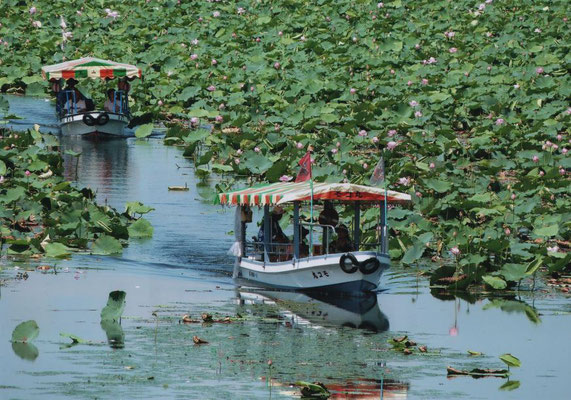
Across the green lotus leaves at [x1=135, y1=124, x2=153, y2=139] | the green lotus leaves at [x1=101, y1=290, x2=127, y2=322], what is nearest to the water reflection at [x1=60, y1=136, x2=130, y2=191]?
the green lotus leaves at [x1=135, y1=124, x2=153, y2=139]

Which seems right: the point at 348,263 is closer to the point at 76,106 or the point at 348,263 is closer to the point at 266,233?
the point at 266,233

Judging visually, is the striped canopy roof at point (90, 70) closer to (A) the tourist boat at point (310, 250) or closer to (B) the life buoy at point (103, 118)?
(B) the life buoy at point (103, 118)

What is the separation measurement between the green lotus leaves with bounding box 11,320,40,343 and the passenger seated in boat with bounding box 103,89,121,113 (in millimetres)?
22946

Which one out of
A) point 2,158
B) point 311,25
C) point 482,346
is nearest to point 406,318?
point 482,346

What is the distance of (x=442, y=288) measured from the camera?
84.2 ft

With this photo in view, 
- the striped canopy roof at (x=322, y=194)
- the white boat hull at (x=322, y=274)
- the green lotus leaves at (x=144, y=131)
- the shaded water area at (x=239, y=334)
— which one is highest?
the green lotus leaves at (x=144, y=131)

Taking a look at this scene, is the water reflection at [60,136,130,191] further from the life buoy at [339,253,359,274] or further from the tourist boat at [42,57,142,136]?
the life buoy at [339,253,359,274]

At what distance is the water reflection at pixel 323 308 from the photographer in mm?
23078

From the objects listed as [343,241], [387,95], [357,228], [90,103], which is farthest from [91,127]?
[343,241]

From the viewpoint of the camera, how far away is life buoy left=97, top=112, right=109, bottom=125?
1657 inches

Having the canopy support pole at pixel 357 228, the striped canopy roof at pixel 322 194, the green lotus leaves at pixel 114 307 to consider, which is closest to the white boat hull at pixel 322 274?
the striped canopy roof at pixel 322 194

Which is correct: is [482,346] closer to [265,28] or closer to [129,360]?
[129,360]

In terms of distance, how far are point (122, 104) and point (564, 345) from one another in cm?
2351

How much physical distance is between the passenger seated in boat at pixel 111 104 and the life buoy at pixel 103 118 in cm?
79
